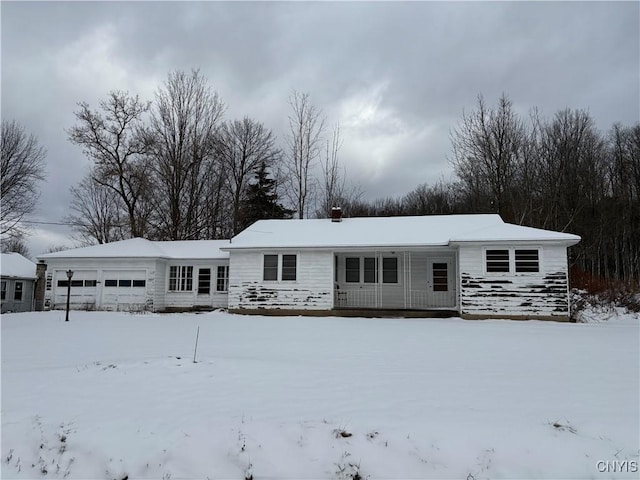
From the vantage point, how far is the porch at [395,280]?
742 inches

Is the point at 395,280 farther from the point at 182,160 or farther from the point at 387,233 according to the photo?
the point at 182,160

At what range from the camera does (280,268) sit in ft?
61.6

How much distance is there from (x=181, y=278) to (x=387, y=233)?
413 inches

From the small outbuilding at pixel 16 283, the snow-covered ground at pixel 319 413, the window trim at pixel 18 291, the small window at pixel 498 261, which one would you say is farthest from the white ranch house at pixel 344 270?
the window trim at pixel 18 291

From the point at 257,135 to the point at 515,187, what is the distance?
19694mm

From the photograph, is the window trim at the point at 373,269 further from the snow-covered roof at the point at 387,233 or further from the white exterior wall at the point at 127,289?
the white exterior wall at the point at 127,289

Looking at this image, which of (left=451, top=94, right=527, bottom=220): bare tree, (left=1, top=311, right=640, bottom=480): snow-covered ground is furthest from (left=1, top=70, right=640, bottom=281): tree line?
(left=1, top=311, right=640, bottom=480): snow-covered ground

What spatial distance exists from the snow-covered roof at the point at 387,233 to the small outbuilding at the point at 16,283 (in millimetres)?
18892

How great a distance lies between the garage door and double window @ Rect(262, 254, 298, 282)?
6509 mm

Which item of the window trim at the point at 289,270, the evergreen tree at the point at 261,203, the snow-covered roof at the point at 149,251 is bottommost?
the window trim at the point at 289,270

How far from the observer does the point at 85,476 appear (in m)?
4.54

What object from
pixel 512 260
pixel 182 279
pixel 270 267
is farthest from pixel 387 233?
pixel 182 279

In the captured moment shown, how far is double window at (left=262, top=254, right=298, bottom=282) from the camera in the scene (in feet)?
61.5

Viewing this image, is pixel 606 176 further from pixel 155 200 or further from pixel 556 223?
pixel 155 200
